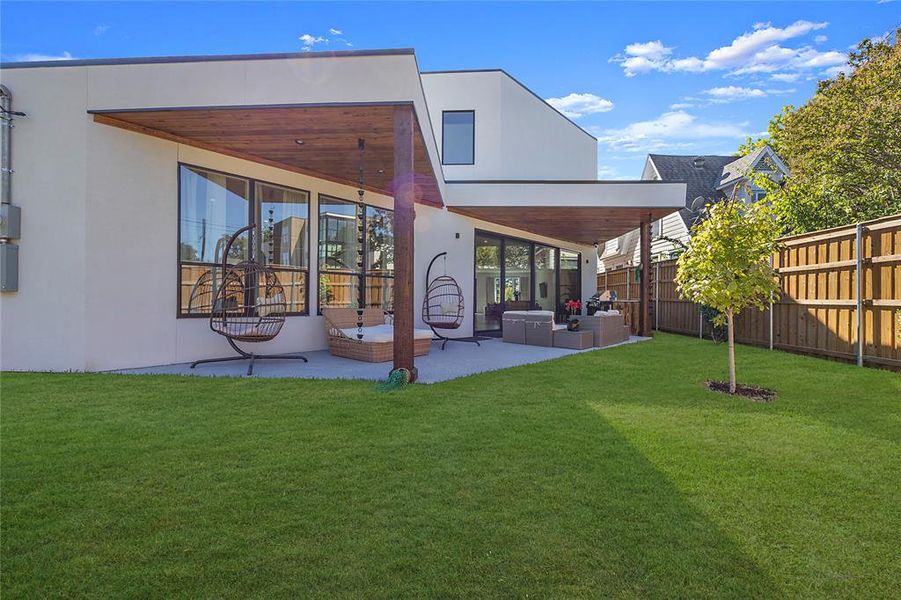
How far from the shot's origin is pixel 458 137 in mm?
11688

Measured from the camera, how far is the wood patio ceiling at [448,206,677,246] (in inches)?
382

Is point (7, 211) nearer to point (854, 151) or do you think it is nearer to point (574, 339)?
point (574, 339)

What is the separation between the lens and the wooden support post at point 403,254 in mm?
4887

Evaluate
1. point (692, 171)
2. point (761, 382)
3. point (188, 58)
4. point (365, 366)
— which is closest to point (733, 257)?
point (761, 382)

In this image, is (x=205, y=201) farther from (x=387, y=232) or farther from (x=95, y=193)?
(x=387, y=232)

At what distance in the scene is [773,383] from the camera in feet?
17.1

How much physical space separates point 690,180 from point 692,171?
1001 mm

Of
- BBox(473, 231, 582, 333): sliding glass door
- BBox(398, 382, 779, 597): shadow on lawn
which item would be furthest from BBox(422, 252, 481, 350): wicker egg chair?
BBox(398, 382, 779, 597): shadow on lawn

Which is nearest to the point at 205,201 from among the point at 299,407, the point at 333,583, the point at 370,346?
the point at 370,346

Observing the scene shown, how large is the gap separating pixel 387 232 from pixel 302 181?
6.38ft

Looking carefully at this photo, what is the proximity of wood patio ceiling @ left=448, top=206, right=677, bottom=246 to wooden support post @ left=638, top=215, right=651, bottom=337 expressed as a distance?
0.35 m

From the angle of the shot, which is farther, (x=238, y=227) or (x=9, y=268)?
(x=238, y=227)

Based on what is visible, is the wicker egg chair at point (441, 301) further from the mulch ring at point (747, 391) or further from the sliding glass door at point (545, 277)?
the mulch ring at point (747, 391)

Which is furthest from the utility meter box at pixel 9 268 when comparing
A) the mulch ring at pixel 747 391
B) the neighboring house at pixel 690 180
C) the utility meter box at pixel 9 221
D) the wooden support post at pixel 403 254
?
the neighboring house at pixel 690 180
